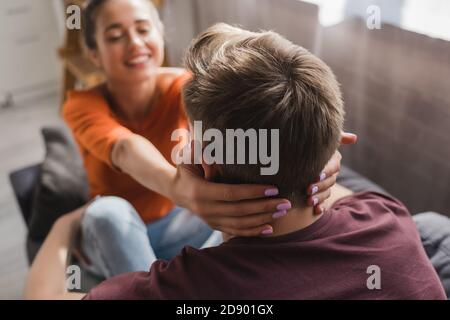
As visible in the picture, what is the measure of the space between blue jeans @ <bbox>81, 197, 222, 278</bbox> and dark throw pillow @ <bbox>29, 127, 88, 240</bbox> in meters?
0.29

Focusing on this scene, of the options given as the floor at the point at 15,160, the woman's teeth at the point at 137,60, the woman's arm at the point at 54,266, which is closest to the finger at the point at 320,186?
the woman's arm at the point at 54,266

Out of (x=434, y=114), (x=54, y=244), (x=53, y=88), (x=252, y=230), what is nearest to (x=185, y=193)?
(x=252, y=230)

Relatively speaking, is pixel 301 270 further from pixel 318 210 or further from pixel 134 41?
pixel 134 41

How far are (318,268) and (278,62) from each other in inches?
11.8

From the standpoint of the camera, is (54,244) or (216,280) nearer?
(216,280)

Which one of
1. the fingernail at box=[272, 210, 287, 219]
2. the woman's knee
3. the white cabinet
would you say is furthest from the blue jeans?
the white cabinet

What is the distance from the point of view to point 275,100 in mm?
585

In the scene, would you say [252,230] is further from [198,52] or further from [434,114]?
[434,114]

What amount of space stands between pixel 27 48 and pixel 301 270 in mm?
2535

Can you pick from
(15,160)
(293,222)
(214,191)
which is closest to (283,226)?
(293,222)

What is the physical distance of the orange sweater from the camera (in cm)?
110

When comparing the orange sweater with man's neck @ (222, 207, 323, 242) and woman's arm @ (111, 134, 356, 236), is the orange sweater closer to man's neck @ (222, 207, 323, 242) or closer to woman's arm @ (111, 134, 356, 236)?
woman's arm @ (111, 134, 356, 236)
